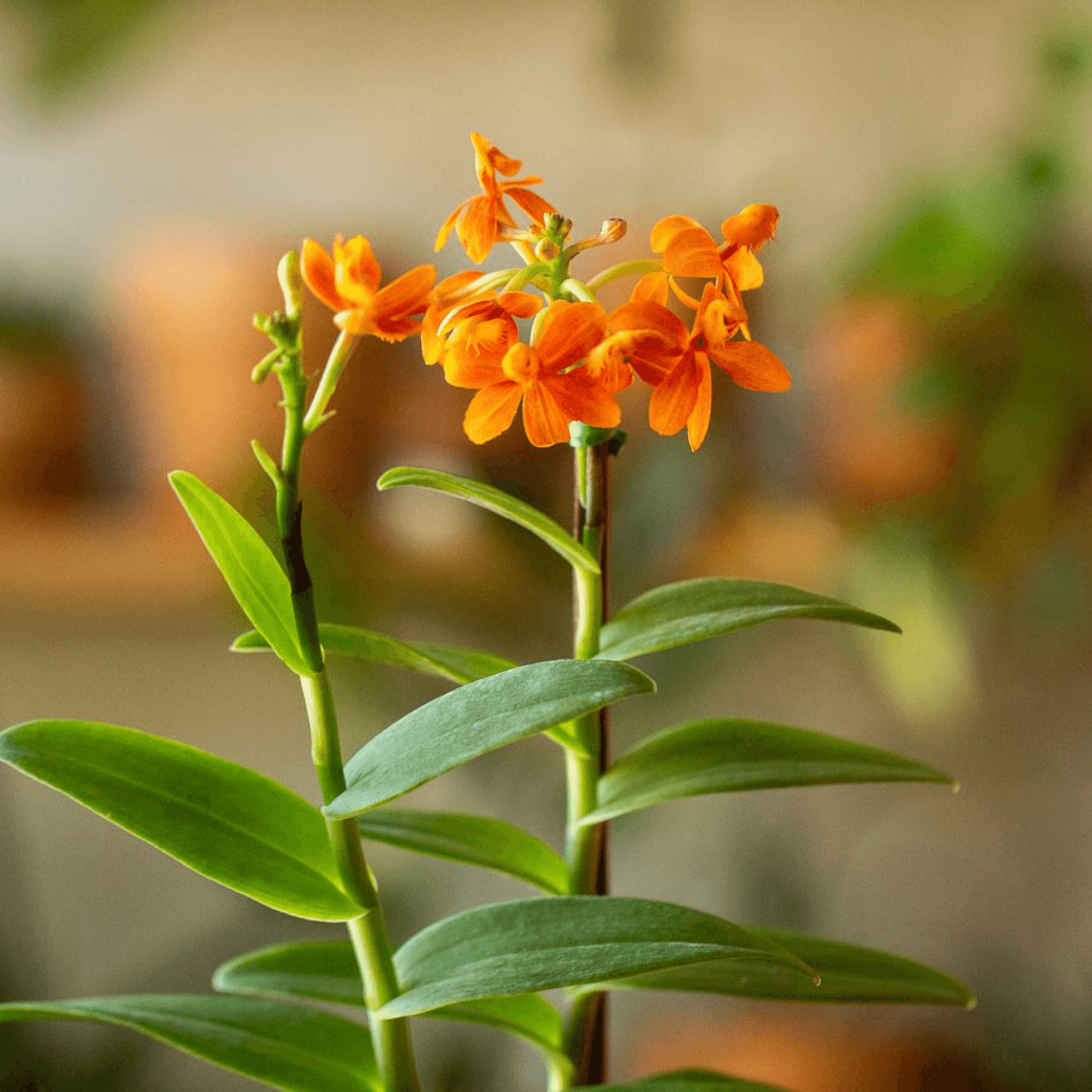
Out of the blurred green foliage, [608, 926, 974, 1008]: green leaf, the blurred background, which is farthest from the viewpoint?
the blurred background

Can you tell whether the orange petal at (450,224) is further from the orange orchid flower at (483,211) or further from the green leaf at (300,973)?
the green leaf at (300,973)

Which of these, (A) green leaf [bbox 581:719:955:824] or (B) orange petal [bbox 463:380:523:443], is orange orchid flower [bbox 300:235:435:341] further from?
(A) green leaf [bbox 581:719:955:824]

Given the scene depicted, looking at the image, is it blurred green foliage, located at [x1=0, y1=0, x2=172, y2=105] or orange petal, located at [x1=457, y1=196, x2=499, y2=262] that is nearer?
orange petal, located at [x1=457, y1=196, x2=499, y2=262]

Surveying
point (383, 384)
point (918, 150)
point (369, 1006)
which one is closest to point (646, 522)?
point (383, 384)

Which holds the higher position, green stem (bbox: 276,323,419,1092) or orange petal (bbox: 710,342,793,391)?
orange petal (bbox: 710,342,793,391)

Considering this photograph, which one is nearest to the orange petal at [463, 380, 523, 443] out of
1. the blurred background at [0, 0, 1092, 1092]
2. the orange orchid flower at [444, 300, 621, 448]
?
the orange orchid flower at [444, 300, 621, 448]

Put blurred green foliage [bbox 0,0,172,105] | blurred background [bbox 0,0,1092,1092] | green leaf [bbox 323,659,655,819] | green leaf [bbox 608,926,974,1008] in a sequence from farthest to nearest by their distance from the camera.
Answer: blurred background [bbox 0,0,1092,1092] < blurred green foliage [bbox 0,0,172,105] < green leaf [bbox 608,926,974,1008] < green leaf [bbox 323,659,655,819]

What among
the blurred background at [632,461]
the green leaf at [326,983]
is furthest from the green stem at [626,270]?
the blurred background at [632,461]
